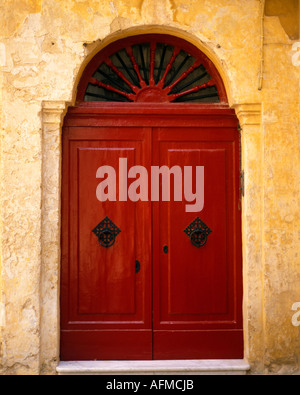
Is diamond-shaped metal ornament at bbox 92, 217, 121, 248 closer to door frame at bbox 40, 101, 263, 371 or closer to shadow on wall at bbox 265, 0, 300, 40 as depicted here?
door frame at bbox 40, 101, 263, 371

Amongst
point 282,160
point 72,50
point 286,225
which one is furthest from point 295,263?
point 72,50

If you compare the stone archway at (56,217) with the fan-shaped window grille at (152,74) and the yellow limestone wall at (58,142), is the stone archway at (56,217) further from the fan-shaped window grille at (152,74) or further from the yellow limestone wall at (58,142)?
the fan-shaped window grille at (152,74)

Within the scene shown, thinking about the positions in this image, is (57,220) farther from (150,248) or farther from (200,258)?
(200,258)

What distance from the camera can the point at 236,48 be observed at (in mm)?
4867

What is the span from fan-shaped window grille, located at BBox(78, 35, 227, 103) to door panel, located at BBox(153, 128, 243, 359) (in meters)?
0.39

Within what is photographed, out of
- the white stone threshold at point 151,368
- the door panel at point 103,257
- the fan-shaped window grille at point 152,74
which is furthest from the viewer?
the fan-shaped window grille at point 152,74

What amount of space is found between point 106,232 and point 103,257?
9.6 inches

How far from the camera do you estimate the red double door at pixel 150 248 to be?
493 centimetres

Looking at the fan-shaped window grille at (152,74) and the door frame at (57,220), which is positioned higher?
the fan-shaped window grille at (152,74)

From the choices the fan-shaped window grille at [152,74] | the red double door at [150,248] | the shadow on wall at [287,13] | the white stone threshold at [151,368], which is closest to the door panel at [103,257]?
the red double door at [150,248]

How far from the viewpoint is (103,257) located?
16.2 feet

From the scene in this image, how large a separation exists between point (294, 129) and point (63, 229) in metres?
2.41

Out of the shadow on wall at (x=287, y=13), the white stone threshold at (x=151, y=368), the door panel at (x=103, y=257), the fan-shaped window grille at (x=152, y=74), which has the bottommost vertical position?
the white stone threshold at (x=151, y=368)

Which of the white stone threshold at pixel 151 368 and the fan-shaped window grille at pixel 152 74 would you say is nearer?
the white stone threshold at pixel 151 368
